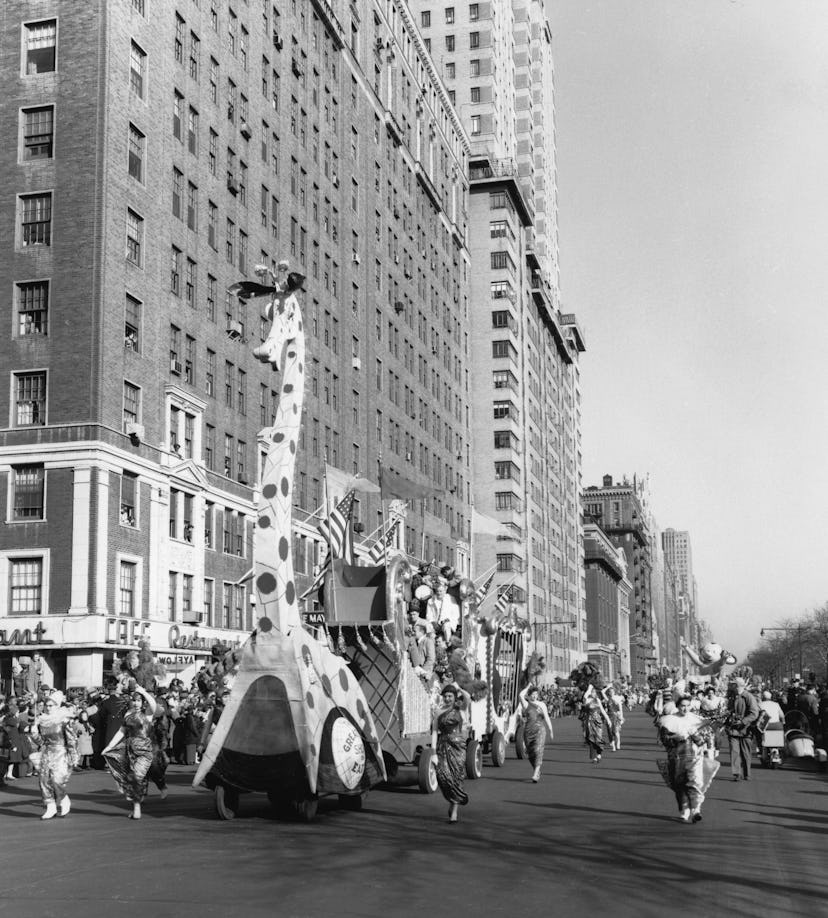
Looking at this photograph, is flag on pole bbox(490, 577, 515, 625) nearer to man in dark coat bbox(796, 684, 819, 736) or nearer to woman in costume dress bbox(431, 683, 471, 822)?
man in dark coat bbox(796, 684, 819, 736)

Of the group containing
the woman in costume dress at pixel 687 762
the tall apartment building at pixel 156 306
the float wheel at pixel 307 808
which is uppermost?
the tall apartment building at pixel 156 306

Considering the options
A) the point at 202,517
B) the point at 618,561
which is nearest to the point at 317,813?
the point at 202,517

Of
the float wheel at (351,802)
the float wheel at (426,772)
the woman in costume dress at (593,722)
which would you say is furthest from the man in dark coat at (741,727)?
the float wheel at (351,802)

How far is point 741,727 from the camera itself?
23.3m

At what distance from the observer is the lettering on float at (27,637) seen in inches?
1361

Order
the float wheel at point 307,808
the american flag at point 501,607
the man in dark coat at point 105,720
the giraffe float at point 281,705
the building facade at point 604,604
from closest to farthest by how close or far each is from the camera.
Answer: the giraffe float at point 281,705 → the float wheel at point 307,808 → the man in dark coat at point 105,720 → the american flag at point 501,607 → the building facade at point 604,604

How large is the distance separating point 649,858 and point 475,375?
280ft

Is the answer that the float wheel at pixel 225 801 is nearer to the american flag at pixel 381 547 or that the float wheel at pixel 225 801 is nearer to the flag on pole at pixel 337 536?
the flag on pole at pixel 337 536

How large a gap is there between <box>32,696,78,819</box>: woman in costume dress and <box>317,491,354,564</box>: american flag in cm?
551

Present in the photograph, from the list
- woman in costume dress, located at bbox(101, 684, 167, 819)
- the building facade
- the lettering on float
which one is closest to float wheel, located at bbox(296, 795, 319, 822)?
woman in costume dress, located at bbox(101, 684, 167, 819)

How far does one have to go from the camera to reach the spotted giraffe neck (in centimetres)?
1616

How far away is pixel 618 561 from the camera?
171 metres

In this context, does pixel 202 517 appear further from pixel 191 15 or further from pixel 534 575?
pixel 534 575

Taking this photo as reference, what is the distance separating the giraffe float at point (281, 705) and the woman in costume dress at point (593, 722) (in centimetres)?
1157
